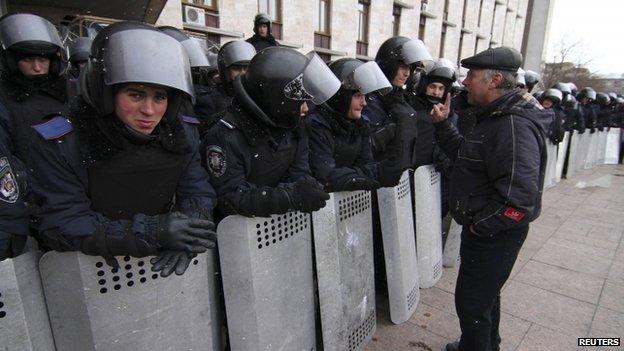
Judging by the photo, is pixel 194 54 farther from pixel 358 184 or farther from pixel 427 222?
pixel 427 222

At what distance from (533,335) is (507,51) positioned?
7.37ft

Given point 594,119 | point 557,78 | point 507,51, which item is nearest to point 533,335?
point 507,51

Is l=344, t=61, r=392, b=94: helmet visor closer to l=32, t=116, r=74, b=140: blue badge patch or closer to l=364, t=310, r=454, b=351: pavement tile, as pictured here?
l=32, t=116, r=74, b=140: blue badge patch

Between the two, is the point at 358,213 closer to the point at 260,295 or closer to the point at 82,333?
the point at 260,295

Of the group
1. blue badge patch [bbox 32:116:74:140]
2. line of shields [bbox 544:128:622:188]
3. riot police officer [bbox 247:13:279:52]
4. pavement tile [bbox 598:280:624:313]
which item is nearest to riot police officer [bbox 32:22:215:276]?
blue badge patch [bbox 32:116:74:140]

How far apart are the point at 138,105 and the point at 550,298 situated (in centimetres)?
387

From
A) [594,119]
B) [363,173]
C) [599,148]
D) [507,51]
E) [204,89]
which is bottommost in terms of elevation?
[599,148]

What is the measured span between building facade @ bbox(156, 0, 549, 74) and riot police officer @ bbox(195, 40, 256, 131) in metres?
7.16

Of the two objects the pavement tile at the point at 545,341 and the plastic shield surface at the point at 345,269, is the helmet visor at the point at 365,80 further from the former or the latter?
the pavement tile at the point at 545,341

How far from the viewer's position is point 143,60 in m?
1.45

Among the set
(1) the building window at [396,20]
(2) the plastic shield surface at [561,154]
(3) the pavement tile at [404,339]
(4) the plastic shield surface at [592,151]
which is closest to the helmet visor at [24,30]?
(3) the pavement tile at [404,339]

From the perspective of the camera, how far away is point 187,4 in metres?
10.4

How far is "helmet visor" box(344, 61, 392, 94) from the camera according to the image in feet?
8.34

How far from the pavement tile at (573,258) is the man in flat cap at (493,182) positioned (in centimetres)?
244
